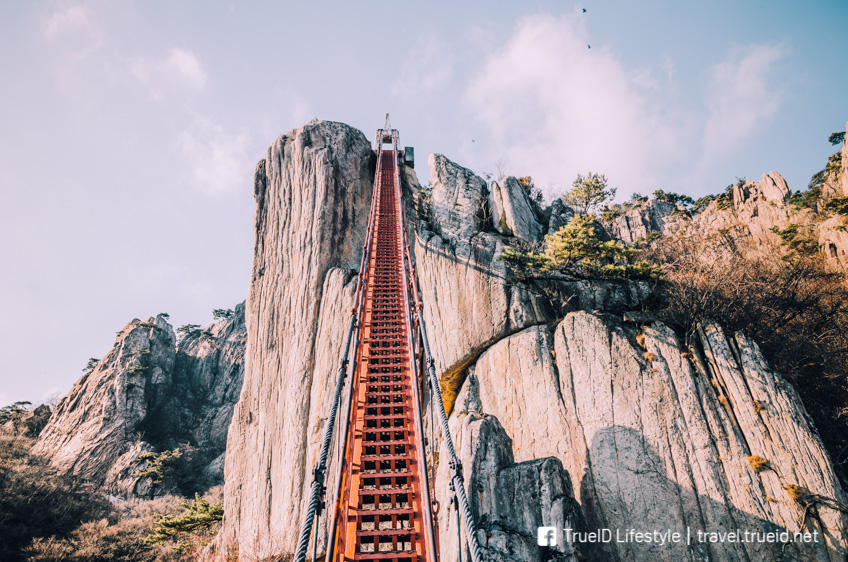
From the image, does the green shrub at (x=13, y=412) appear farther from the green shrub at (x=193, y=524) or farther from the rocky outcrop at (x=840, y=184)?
the rocky outcrop at (x=840, y=184)

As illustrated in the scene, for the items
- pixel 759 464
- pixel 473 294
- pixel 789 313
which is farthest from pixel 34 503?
pixel 789 313

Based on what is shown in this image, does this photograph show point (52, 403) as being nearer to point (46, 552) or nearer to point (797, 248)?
point (46, 552)

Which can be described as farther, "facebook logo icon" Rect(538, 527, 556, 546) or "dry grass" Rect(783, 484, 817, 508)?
"dry grass" Rect(783, 484, 817, 508)

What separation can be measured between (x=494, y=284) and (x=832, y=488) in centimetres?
→ 841

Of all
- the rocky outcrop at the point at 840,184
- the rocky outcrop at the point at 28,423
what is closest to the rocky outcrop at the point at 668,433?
the rocky outcrop at the point at 840,184

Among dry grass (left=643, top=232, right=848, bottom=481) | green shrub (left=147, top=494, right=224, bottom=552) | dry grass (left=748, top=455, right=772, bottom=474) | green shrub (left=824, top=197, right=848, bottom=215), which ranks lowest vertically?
green shrub (left=147, top=494, right=224, bottom=552)

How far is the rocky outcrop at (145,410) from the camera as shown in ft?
95.4

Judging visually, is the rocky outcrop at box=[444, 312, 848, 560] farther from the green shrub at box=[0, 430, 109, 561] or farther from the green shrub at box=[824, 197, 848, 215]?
the green shrub at box=[0, 430, 109, 561]

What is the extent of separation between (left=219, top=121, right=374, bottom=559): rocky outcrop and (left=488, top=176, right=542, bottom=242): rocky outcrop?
625cm

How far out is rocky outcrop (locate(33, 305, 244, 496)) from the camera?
95.4 ft

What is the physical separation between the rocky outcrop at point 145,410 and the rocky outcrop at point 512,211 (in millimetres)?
32809

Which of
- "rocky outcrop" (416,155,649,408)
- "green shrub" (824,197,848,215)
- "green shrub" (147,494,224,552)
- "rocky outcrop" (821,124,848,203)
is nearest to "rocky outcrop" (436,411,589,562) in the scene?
"rocky outcrop" (416,155,649,408)

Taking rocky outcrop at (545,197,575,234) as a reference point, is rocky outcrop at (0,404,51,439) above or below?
below

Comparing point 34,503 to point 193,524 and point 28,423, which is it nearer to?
point 193,524
